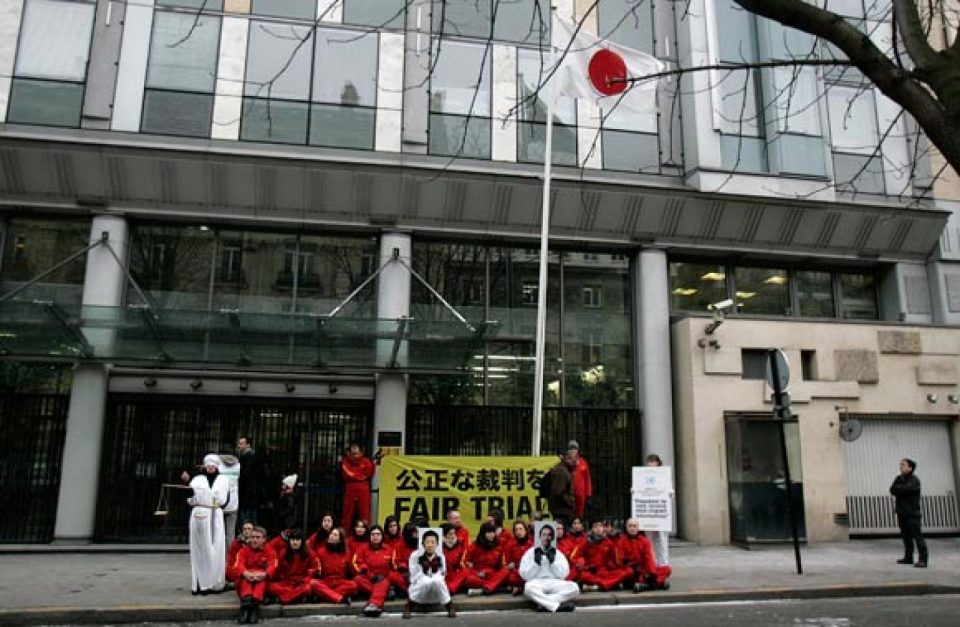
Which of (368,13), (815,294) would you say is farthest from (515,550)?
(368,13)

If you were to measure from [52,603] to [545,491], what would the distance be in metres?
7.03

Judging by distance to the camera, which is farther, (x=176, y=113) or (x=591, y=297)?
(x=591, y=297)

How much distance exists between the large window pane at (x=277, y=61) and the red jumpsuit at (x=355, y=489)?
7728mm

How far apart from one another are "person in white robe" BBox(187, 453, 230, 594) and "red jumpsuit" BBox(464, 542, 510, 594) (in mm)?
3340

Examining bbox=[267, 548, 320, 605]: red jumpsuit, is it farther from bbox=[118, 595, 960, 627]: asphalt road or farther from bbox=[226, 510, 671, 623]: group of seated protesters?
bbox=[118, 595, 960, 627]: asphalt road

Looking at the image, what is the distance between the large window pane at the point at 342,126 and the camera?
614 inches

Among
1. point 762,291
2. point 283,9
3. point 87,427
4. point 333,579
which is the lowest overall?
point 333,579

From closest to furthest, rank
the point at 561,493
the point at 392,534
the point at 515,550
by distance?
the point at 392,534, the point at 515,550, the point at 561,493

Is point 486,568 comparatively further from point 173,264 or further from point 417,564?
point 173,264

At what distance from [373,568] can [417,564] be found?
0.72 metres

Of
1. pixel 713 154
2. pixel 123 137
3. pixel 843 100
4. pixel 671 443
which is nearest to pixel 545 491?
pixel 671 443

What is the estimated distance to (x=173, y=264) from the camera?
15.4 meters

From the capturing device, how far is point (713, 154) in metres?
16.5

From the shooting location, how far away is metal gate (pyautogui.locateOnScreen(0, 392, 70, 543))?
1375 centimetres
